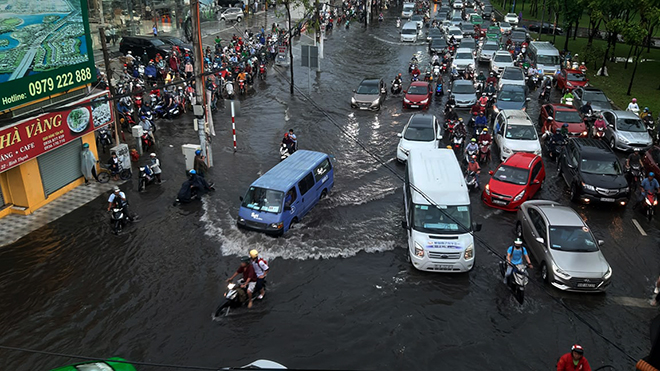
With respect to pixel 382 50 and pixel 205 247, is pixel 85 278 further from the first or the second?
pixel 382 50

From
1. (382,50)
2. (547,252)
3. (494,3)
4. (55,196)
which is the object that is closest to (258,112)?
(55,196)

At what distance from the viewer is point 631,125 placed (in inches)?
957

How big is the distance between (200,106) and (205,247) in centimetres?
709

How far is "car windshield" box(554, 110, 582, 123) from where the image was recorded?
2508cm

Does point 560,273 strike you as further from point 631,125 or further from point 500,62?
point 500,62

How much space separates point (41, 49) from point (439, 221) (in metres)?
13.9

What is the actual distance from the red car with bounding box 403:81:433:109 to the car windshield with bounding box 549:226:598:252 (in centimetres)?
1758

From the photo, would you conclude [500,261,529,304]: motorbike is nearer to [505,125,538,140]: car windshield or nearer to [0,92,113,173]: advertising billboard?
[505,125,538,140]: car windshield

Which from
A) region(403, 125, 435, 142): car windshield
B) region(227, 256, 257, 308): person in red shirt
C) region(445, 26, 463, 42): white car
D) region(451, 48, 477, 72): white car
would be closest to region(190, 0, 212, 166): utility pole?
region(403, 125, 435, 142): car windshield

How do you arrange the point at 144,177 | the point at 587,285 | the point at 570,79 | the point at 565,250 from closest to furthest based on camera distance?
1. the point at 587,285
2. the point at 565,250
3. the point at 144,177
4. the point at 570,79


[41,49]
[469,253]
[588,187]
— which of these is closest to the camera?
[469,253]

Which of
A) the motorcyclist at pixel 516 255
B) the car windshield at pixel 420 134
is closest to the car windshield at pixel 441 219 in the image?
the motorcyclist at pixel 516 255

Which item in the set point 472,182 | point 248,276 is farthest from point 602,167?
point 248,276

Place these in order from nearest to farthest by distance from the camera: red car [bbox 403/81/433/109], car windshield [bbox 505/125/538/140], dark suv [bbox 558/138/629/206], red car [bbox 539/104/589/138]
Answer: dark suv [bbox 558/138/629/206], car windshield [bbox 505/125/538/140], red car [bbox 539/104/589/138], red car [bbox 403/81/433/109]
